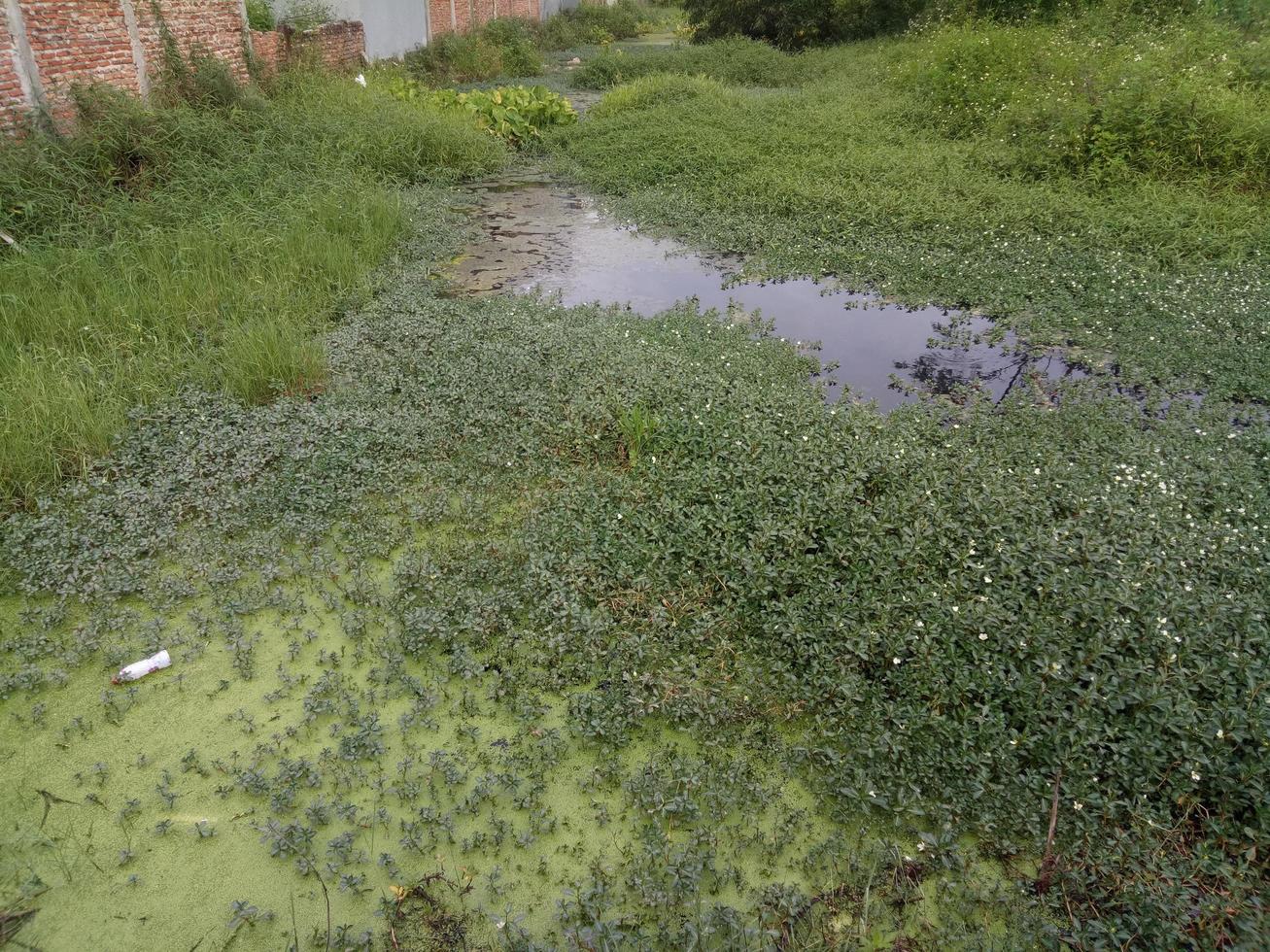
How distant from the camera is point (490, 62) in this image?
56.6 feet

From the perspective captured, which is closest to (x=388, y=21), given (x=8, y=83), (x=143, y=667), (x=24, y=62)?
(x=24, y=62)

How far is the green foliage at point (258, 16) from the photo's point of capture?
10.6 m

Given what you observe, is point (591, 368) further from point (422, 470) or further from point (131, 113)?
point (131, 113)

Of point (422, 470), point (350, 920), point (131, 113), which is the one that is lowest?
point (350, 920)

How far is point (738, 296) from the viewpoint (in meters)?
6.70

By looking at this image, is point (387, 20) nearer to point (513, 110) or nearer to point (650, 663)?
point (513, 110)

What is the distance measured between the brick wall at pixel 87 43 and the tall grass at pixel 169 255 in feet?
1.30

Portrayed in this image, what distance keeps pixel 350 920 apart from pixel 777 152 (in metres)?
9.46

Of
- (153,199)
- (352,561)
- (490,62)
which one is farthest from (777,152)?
(490,62)

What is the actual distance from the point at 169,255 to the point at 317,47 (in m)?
7.35

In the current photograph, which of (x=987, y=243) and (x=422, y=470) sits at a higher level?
(x=987, y=243)

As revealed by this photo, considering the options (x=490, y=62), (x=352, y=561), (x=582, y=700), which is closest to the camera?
(x=582, y=700)

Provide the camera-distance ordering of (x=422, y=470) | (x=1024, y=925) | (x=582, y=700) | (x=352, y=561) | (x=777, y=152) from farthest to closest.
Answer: (x=777, y=152) < (x=422, y=470) < (x=352, y=561) < (x=582, y=700) < (x=1024, y=925)

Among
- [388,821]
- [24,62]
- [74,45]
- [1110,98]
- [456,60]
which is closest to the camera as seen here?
[388,821]
